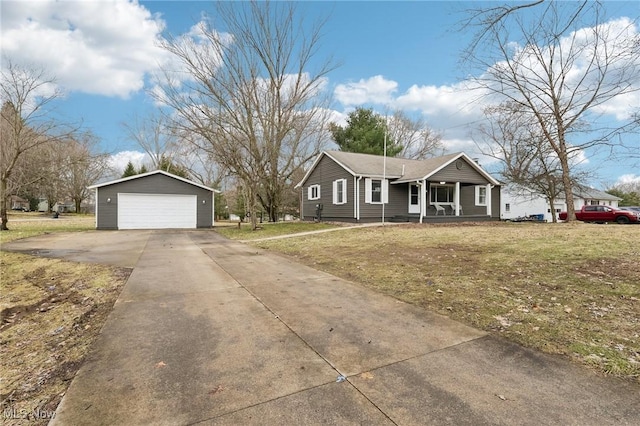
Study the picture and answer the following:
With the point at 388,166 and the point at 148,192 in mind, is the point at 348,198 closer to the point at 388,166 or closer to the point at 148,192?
the point at 388,166

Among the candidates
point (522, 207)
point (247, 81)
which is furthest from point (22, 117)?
point (522, 207)

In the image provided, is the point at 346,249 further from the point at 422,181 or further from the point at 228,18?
the point at 228,18

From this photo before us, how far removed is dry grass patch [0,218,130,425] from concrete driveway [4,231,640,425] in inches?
7.5

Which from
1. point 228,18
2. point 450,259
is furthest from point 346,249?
point 228,18

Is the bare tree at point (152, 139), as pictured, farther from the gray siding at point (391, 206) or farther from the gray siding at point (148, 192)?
the gray siding at point (391, 206)

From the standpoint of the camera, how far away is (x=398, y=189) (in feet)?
64.2

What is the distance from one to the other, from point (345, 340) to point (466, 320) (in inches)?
62.0

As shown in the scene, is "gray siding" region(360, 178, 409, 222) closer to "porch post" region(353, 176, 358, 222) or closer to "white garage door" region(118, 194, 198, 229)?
"porch post" region(353, 176, 358, 222)

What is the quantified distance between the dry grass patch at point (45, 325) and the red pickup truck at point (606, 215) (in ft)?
93.2

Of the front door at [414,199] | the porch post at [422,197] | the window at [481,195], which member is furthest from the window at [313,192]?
the window at [481,195]

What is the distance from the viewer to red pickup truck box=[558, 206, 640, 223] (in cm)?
2130

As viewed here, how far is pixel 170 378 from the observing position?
98.9 inches

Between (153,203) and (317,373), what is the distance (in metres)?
21.0

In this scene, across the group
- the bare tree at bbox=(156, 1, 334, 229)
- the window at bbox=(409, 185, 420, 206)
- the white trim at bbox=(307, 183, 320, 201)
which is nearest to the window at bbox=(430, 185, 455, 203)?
the window at bbox=(409, 185, 420, 206)
